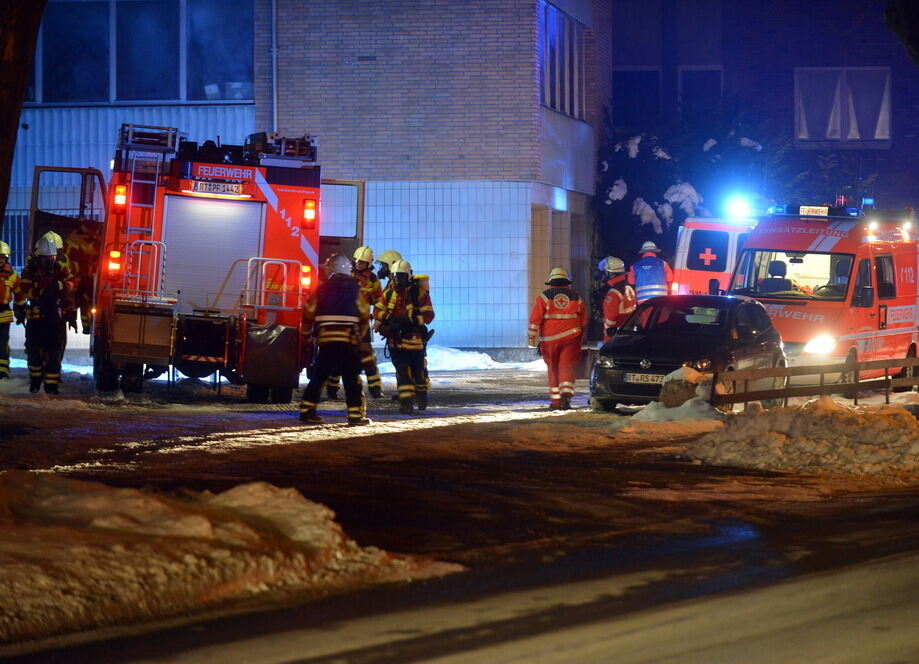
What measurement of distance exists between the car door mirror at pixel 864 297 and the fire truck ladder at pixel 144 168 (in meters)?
9.18

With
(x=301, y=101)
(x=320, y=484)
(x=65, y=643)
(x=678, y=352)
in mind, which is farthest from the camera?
(x=301, y=101)

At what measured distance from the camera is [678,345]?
16125mm

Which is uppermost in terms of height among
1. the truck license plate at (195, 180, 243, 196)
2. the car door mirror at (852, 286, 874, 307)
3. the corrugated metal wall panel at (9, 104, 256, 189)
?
the corrugated metal wall panel at (9, 104, 256, 189)

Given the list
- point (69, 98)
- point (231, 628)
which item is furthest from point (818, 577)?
point (69, 98)

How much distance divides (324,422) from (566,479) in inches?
172

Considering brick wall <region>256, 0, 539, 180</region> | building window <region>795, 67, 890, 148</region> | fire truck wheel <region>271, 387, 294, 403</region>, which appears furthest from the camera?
building window <region>795, 67, 890, 148</region>

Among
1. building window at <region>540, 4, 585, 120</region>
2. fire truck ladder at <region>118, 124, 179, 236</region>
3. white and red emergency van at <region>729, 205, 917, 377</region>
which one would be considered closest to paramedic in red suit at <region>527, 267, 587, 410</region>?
white and red emergency van at <region>729, 205, 917, 377</region>

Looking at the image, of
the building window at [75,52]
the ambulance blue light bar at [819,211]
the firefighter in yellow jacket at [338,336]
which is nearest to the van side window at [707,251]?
the ambulance blue light bar at [819,211]

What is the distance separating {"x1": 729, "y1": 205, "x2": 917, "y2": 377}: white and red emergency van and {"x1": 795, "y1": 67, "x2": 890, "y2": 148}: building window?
16.9 m

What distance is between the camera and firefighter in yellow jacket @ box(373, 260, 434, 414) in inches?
626

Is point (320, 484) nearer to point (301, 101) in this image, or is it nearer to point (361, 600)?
point (361, 600)

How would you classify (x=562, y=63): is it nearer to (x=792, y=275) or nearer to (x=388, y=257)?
(x=792, y=275)

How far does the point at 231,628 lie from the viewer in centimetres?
630

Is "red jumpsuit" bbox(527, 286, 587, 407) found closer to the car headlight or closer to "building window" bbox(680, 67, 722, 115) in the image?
the car headlight
